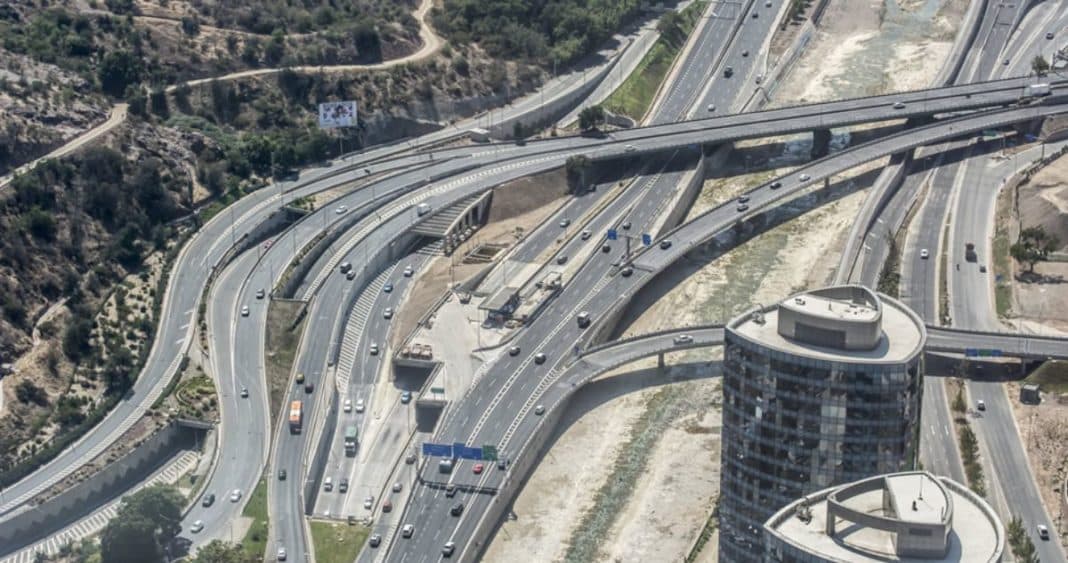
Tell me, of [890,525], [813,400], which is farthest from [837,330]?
[890,525]

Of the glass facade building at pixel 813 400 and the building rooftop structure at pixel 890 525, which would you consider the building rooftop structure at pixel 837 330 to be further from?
the building rooftop structure at pixel 890 525

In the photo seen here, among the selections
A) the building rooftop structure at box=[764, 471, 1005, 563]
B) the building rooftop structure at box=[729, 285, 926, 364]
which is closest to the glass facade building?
the building rooftop structure at box=[729, 285, 926, 364]

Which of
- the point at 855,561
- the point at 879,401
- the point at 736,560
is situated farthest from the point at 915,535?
the point at 736,560

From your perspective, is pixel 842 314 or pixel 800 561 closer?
pixel 800 561

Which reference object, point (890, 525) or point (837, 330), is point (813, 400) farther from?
point (890, 525)

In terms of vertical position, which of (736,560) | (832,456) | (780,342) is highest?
(780,342)

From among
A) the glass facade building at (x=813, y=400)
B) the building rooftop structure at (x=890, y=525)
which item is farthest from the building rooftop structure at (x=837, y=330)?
the building rooftop structure at (x=890, y=525)

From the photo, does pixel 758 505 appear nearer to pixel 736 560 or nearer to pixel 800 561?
pixel 736 560
